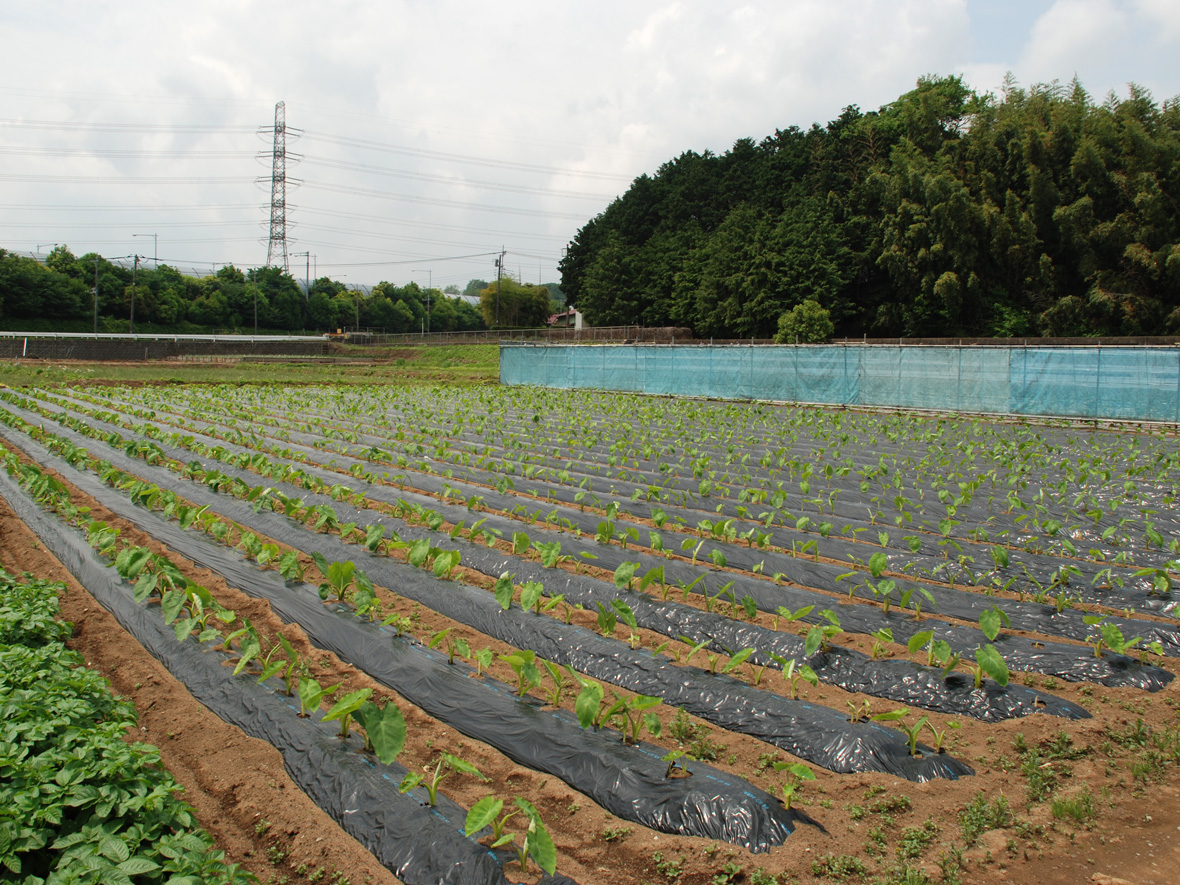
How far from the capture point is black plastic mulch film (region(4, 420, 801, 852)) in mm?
3027

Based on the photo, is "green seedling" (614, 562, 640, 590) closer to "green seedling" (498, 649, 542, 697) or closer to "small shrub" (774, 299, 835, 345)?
"green seedling" (498, 649, 542, 697)

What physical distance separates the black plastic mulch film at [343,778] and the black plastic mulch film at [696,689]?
57.4 inches

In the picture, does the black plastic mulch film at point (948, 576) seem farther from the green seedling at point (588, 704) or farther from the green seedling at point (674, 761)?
the green seedling at point (588, 704)

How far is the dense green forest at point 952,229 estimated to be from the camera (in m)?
34.4

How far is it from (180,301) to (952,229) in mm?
60010

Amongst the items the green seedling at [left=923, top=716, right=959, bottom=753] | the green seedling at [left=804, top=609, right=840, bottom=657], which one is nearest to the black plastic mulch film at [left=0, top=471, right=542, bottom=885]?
the green seedling at [left=923, top=716, right=959, bottom=753]

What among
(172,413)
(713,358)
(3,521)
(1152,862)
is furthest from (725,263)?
(1152,862)

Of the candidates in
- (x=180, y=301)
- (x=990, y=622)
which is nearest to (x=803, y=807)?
(x=990, y=622)

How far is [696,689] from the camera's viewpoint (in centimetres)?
411

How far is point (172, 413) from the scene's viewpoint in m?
17.6

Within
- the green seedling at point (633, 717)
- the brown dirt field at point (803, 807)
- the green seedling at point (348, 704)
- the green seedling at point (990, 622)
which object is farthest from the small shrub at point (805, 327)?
the green seedling at point (348, 704)

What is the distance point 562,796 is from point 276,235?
6980cm

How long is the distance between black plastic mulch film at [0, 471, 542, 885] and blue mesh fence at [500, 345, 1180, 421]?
20.4 m

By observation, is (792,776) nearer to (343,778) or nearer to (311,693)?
(343,778)
